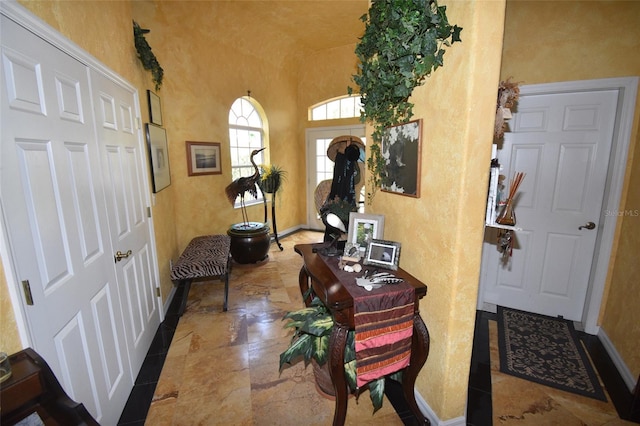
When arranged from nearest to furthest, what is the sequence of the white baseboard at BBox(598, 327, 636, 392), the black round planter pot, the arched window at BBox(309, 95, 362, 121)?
the white baseboard at BBox(598, 327, 636, 392) < the black round planter pot < the arched window at BBox(309, 95, 362, 121)

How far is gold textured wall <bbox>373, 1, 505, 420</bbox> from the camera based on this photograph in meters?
1.21

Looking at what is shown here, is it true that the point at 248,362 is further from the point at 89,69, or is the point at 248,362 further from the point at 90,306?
the point at 89,69

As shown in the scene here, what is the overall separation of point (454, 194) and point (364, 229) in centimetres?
63

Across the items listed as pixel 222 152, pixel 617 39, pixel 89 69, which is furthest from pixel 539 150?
pixel 222 152

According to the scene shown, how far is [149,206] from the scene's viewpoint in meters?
2.38

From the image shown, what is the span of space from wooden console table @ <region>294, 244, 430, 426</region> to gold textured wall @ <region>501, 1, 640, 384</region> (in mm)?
1593

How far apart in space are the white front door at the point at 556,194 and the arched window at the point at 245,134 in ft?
11.4

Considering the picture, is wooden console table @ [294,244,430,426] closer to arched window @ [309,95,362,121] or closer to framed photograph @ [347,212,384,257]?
framed photograph @ [347,212,384,257]

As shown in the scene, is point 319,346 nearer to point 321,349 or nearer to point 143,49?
point 321,349

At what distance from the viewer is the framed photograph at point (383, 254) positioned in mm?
1615

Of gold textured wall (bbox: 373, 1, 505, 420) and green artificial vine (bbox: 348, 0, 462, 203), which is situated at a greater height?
green artificial vine (bbox: 348, 0, 462, 203)

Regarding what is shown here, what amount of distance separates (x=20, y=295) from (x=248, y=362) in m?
1.51

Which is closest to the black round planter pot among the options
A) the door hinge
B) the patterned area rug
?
the door hinge

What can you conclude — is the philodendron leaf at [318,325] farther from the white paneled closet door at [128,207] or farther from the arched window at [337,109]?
the arched window at [337,109]
